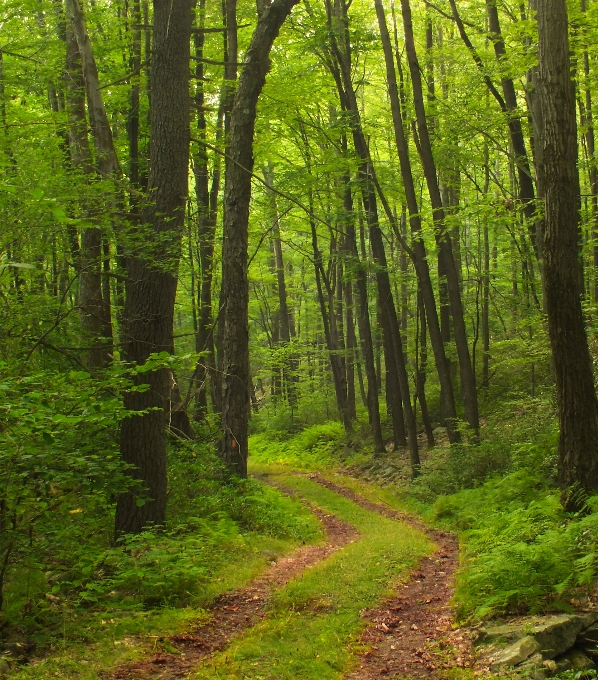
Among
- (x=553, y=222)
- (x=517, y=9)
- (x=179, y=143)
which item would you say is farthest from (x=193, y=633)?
(x=517, y=9)

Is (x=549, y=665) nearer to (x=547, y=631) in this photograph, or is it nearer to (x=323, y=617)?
(x=547, y=631)

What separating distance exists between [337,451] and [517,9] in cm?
1499

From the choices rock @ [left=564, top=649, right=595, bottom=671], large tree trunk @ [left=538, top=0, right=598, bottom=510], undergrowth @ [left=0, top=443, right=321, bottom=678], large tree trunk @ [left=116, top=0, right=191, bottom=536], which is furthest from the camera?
large tree trunk @ [left=538, top=0, right=598, bottom=510]

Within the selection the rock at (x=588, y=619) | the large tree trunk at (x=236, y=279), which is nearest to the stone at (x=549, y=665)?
the rock at (x=588, y=619)

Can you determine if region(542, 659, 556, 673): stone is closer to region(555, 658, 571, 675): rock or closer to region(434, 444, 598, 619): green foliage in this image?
region(555, 658, 571, 675): rock

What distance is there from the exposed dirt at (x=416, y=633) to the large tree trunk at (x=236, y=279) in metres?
4.19

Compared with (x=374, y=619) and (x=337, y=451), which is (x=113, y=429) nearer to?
(x=374, y=619)

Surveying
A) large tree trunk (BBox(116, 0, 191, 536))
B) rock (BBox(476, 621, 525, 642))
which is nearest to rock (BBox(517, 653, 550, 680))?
rock (BBox(476, 621, 525, 642))

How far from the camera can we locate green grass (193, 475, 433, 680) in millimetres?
4711

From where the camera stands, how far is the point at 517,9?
16.7 metres

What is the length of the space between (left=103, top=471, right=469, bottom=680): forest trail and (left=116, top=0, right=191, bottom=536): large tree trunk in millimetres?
1642

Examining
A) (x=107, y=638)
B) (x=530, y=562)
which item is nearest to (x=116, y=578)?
(x=107, y=638)

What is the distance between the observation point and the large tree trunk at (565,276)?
728 cm

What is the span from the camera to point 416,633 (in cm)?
566
